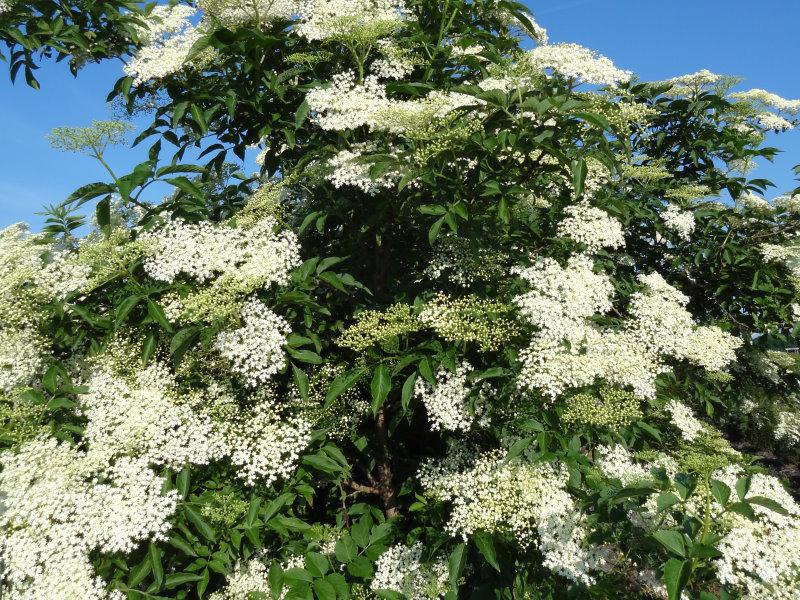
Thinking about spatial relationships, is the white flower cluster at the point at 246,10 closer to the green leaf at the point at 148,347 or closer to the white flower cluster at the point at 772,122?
the green leaf at the point at 148,347

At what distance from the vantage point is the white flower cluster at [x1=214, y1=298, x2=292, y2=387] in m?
3.28

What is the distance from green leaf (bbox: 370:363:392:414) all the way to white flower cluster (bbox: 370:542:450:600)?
4.07 ft

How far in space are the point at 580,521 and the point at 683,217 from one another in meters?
3.38

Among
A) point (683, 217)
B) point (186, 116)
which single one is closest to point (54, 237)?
point (186, 116)

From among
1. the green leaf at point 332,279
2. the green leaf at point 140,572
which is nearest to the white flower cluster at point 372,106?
the green leaf at point 332,279

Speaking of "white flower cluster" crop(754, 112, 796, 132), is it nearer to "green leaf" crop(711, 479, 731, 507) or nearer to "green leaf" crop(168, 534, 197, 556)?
"green leaf" crop(711, 479, 731, 507)

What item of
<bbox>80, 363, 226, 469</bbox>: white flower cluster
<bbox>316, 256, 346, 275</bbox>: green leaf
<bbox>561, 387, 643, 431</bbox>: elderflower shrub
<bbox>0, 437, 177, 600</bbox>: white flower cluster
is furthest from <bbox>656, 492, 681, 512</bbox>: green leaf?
<bbox>0, 437, 177, 600</bbox>: white flower cluster

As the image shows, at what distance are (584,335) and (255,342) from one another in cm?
207

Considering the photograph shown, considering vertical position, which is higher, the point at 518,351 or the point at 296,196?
the point at 296,196

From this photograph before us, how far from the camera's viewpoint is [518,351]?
335 centimetres

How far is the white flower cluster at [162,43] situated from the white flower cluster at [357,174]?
1.38m

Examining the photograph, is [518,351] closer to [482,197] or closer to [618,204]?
[482,197]

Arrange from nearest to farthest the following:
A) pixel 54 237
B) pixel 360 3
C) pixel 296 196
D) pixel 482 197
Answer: pixel 482 197
pixel 360 3
pixel 54 237
pixel 296 196

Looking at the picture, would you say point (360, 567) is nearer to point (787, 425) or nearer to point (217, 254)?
point (217, 254)
